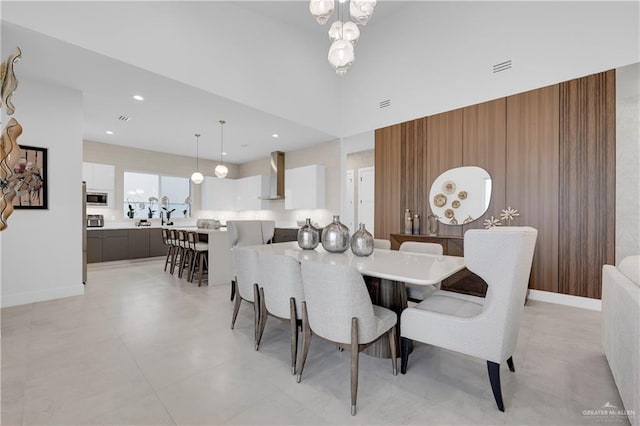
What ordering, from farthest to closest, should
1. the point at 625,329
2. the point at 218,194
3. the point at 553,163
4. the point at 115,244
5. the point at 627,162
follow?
the point at 218,194
the point at 115,244
the point at 553,163
the point at 627,162
the point at 625,329

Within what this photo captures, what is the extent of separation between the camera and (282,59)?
4.88 metres

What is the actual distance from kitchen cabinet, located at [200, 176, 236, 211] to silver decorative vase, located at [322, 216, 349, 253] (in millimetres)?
6437

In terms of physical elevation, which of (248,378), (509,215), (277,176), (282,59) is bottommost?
(248,378)

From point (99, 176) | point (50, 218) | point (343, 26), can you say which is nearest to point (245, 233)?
point (50, 218)

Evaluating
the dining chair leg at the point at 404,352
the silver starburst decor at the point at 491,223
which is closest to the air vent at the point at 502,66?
the silver starburst decor at the point at 491,223

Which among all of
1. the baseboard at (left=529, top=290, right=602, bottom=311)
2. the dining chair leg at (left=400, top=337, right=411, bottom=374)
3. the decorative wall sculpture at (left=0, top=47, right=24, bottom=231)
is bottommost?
the baseboard at (left=529, top=290, right=602, bottom=311)

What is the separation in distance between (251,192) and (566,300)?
697 centimetres

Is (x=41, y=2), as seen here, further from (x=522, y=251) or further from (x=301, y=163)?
(x=301, y=163)

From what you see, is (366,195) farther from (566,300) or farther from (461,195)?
(566,300)

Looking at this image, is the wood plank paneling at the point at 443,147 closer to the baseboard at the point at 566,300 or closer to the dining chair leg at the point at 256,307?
the baseboard at the point at 566,300

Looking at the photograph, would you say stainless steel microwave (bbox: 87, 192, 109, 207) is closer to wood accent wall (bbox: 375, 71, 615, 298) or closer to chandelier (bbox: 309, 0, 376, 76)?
chandelier (bbox: 309, 0, 376, 76)

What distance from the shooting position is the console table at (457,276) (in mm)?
3723

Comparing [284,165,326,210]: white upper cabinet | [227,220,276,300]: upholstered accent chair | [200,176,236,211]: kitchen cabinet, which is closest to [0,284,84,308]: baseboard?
[227,220,276,300]: upholstered accent chair

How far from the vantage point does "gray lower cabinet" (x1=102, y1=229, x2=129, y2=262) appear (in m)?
6.07
